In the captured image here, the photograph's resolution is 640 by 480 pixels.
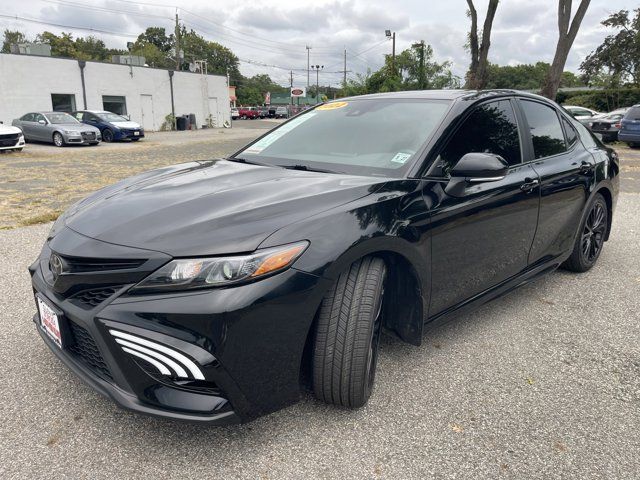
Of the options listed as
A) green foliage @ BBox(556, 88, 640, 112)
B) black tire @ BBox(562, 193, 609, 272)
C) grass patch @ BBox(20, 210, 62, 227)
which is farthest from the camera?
green foliage @ BBox(556, 88, 640, 112)

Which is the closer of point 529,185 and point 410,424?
point 410,424

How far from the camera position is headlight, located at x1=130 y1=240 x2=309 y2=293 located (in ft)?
6.03

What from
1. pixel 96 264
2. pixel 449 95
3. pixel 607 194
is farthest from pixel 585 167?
pixel 96 264

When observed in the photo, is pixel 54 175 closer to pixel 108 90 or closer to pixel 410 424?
pixel 410 424

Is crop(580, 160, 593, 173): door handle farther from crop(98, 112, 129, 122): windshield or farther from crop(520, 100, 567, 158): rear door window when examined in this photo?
crop(98, 112, 129, 122): windshield

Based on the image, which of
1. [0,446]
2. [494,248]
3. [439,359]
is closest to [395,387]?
[439,359]

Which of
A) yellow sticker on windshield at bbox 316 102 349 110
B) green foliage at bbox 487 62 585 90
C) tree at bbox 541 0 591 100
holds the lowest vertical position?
yellow sticker on windshield at bbox 316 102 349 110

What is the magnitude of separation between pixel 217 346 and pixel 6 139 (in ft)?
53.6

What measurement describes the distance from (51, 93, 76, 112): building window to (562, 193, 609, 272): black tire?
29.5m

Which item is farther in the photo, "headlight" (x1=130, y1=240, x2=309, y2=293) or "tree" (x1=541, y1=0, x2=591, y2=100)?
"tree" (x1=541, y1=0, x2=591, y2=100)

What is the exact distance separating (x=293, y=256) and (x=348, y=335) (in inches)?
17.7

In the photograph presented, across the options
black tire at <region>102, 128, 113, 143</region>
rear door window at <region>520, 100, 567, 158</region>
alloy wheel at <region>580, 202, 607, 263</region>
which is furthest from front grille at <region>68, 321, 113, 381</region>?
black tire at <region>102, 128, 113, 143</region>

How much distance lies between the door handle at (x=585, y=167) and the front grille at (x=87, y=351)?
3498 mm

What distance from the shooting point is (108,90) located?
3033cm
